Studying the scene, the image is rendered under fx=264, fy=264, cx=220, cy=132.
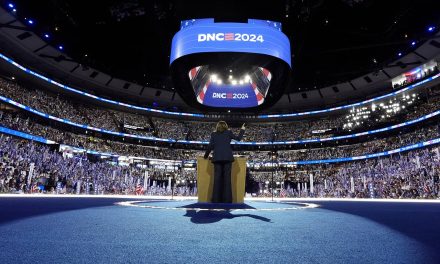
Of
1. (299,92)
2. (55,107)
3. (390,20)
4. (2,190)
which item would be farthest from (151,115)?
(390,20)

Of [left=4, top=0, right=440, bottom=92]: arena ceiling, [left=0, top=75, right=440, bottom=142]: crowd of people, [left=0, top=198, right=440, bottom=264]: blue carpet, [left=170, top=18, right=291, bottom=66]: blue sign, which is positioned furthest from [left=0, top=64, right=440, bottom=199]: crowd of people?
[left=4, top=0, right=440, bottom=92]: arena ceiling

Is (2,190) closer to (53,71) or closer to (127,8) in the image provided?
(127,8)

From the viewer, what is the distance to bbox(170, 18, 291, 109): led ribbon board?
38.8ft

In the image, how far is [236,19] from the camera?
15.5 m

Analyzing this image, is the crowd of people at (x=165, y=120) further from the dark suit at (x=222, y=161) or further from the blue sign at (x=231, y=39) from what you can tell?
the dark suit at (x=222, y=161)

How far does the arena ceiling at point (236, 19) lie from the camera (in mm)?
16223

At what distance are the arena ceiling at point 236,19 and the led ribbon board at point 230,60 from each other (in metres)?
2.44

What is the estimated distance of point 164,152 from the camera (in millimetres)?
46000

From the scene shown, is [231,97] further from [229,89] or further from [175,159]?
[175,159]

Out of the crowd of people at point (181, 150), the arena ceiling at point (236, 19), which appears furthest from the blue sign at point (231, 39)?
the crowd of people at point (181, 150)

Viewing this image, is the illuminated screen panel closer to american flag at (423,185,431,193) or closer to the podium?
the podium

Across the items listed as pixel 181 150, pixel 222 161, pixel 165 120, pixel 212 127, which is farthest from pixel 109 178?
pixel 212 127

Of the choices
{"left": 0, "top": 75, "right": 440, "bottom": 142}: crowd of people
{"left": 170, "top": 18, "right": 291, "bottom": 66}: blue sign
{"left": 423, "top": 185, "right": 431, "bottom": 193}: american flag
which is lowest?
{"left": 423, "top": 185, "right": 431, "bottom": 193}: american flag

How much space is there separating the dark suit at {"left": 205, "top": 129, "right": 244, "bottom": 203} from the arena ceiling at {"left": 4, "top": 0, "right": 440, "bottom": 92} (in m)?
10.7
